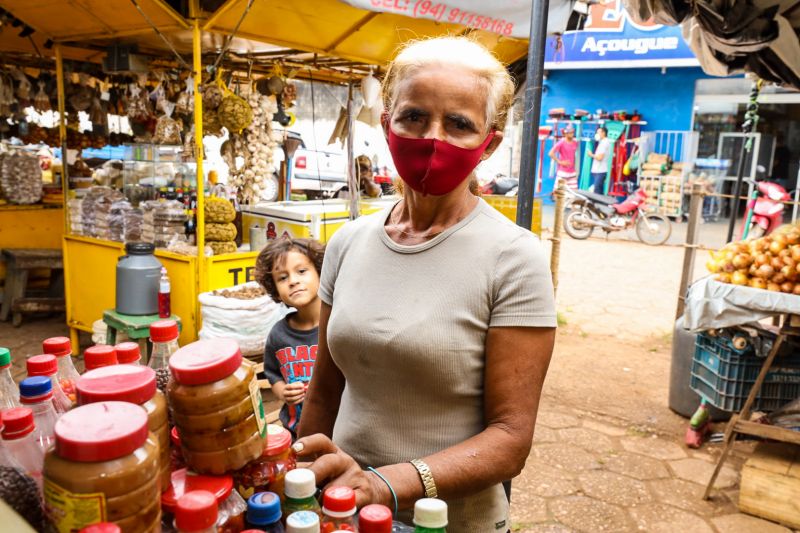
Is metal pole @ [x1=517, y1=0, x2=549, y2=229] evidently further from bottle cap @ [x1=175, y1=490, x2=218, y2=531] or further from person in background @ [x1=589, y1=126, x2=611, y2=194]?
person in background @ [x1=589, y1=126, x2=611, y2=194]

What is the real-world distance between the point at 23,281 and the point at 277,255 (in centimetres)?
484

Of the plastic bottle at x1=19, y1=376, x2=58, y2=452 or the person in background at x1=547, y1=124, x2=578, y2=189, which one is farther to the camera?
the person in background at x1=547, y1=124, x2=578, y2=189

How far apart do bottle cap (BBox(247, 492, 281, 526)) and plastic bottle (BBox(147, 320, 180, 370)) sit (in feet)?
1.57

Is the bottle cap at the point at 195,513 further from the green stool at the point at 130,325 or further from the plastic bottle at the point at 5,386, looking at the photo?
the green stool at the point at 130,325

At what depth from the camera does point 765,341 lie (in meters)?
3.63

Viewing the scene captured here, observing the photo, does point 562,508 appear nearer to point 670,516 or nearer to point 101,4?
point 670,516

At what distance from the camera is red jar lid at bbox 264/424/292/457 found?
1013 mm

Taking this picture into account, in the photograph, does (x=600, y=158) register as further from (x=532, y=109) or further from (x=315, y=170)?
(x=532, y=109)

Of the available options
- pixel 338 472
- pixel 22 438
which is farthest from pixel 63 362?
pixel 338 472

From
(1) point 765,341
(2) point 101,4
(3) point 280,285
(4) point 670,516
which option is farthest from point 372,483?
(2) point 101,4

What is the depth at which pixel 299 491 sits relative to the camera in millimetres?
942

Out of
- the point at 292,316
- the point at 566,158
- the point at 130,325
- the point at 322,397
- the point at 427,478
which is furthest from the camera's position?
the point at 566,158

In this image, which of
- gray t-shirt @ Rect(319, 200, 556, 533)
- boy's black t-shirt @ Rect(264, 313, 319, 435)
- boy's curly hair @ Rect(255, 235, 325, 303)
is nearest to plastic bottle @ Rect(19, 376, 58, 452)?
gray t-shirt @ Rect(319, 200, 556, 533)

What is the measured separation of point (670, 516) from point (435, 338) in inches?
105
